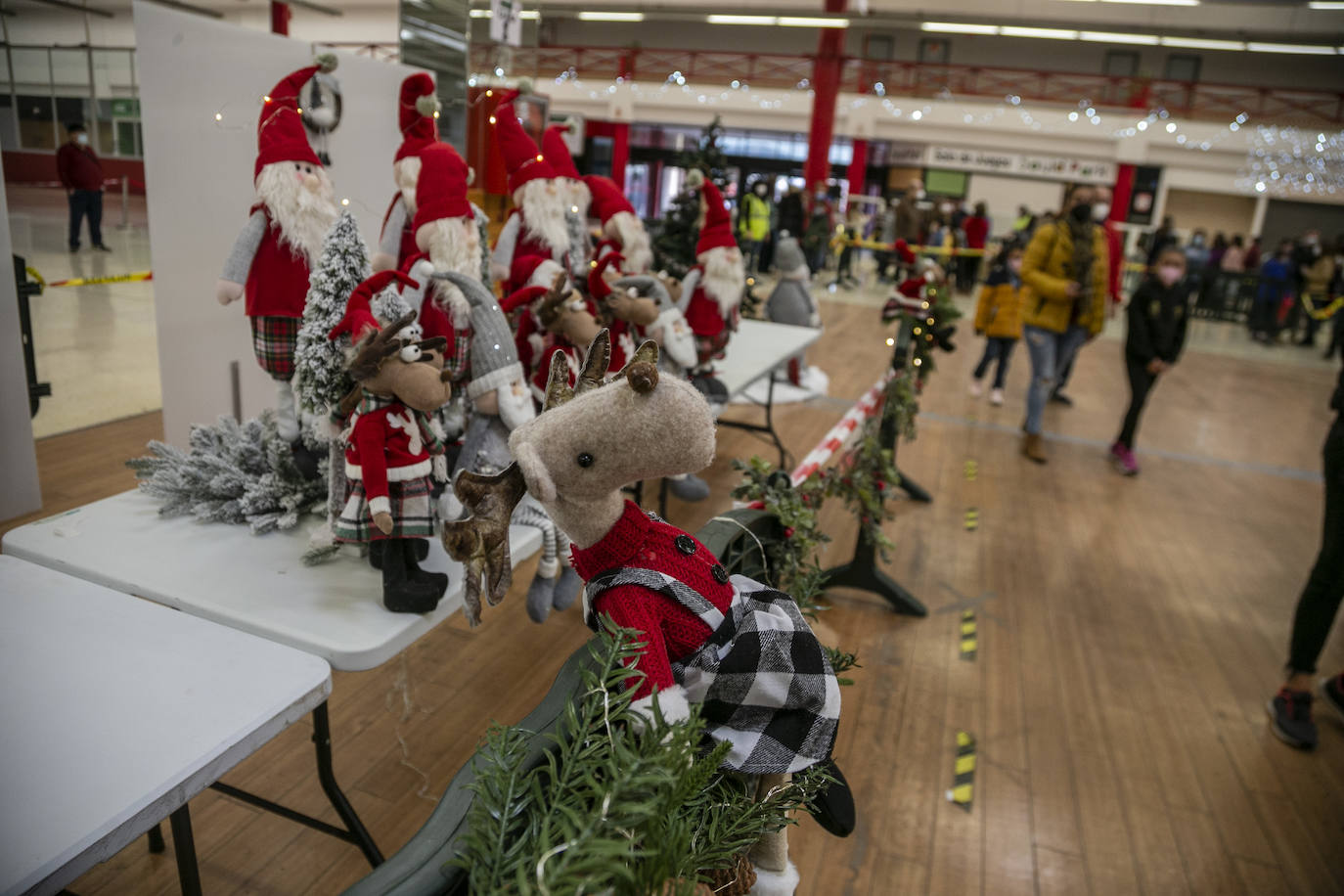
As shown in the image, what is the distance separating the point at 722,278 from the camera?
3.67 meters

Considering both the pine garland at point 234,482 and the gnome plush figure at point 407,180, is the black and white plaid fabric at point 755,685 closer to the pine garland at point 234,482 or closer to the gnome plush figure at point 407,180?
the pine garland at point 234,482

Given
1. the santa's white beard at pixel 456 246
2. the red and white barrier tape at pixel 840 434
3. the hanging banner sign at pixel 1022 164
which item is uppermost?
the hanging banner sign at pixel 1022 164

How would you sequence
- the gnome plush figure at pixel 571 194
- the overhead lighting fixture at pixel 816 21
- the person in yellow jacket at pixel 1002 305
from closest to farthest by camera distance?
the gnome plush figure at pixel 571 194
the person in yellow jacket at pixel 1002 305
the overhead lighting fixture at pixel 816 21

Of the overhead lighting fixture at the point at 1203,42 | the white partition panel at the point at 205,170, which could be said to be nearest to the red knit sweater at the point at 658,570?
the white partition panel at the point at 205,170

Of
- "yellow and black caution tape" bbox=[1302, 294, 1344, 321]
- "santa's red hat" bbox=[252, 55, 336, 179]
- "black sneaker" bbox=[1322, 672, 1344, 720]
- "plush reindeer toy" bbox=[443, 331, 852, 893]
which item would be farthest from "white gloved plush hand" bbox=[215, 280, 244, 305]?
"yellow and black caution tape" bbox=[1302, 294, 1344, 321]

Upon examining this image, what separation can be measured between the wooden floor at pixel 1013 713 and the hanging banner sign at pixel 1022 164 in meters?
12.4

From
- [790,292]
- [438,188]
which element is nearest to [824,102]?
[790,292]

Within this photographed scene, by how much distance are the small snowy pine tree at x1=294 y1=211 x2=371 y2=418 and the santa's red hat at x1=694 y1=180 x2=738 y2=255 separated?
7.18ft

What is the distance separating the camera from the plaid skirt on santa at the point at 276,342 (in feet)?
7.67

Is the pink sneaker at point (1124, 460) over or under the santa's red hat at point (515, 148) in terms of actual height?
under

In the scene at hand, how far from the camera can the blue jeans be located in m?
4.97

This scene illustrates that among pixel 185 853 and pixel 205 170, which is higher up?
pixel 205 170

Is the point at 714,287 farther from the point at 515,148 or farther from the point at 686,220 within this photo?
the point at 686,220

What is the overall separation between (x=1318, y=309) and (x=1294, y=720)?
37.5 ft
